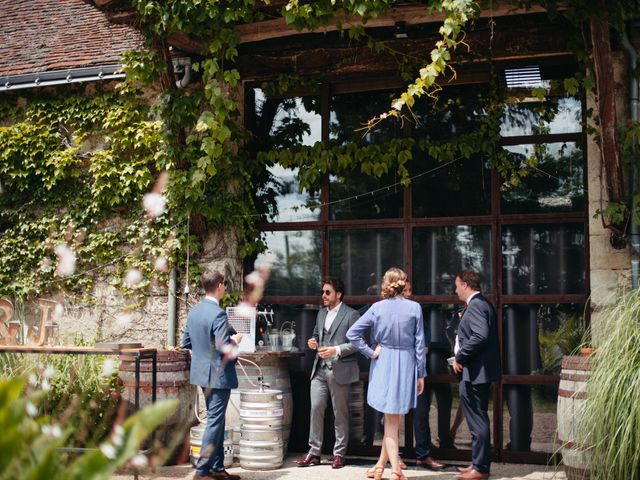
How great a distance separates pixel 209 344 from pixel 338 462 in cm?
172

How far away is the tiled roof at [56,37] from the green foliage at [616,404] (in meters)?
5.70

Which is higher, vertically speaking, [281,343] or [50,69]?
[50,69]

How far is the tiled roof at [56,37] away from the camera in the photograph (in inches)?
352

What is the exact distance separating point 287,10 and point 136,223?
2917mm

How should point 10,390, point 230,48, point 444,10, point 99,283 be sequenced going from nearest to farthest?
point 10,390
point 444,10
point 230,48
point 99,283

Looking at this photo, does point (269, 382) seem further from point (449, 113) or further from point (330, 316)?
point (449, 113)

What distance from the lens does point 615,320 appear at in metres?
5.63

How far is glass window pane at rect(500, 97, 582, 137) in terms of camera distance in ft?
24.2

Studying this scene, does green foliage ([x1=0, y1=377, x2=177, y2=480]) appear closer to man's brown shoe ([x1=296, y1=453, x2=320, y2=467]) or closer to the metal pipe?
man's brown shoe ([x1=296, y1=453, x2=320, y2=467])

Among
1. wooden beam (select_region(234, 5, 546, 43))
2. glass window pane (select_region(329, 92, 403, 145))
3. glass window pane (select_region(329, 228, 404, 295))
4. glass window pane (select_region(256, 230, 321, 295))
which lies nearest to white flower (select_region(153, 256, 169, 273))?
glass window pane (select_region(256, 230, 321, 295))

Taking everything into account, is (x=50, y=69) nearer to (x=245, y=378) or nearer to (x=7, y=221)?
(x=7, y=221)

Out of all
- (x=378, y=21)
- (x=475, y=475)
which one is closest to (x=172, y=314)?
(x=475, y=475)

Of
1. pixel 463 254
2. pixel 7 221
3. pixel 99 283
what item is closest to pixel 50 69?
pixel 7 221

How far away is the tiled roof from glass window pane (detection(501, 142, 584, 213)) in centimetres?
427
